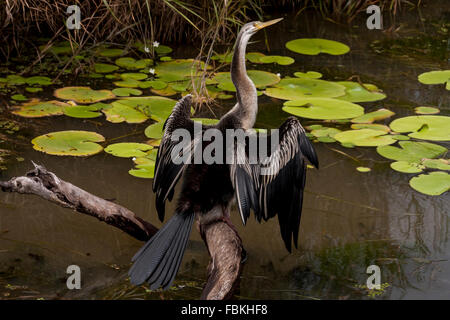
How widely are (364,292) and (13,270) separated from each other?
5.52 feet

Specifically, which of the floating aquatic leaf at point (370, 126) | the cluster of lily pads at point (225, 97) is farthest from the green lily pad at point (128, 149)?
the floating aquatic leaf at point (370, 126)

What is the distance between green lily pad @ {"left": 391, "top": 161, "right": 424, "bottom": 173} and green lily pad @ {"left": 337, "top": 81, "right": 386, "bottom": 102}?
1.04m

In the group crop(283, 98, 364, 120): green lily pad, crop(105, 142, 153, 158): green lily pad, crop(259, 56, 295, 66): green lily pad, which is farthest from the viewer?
crop(259, 56, 295, 66): green lily pad

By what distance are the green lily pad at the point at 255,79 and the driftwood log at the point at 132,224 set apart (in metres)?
2.20

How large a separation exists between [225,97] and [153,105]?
1.97 feet

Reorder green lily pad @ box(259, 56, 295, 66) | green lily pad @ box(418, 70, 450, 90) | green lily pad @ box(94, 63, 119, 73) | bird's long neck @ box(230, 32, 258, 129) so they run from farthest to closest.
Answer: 1. green lily pad @ box(259, 56, 295, 66)
2. green lily pad @ box(94, 63, 119, 73)
3. green lily pad @ box(418, 70, 450, 90)
4. bird's long neck @ box(230, 32, 258, 129)

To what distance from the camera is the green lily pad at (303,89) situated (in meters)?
5.54

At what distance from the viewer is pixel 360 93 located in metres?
5.59

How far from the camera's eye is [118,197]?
4.27 m

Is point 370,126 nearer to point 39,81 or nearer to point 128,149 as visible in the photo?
point 128,149

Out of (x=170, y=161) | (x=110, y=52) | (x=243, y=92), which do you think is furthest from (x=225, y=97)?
(x=170, y=161)

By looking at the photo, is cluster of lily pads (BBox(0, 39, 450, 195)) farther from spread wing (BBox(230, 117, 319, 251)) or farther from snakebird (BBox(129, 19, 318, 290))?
spread wing (BBox(230, 117, 319, 251))

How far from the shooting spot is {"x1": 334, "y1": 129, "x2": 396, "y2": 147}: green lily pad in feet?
15.7

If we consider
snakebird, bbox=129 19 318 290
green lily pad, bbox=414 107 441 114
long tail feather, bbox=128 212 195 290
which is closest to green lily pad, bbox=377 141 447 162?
green lily pad, bbox=414 107 441 114
